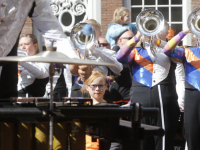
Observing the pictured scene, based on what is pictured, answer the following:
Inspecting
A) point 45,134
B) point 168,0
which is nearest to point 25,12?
point 45,134

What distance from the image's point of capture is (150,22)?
5.24m

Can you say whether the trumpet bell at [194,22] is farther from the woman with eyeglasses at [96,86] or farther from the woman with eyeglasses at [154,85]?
the woman with eyeglasses at [96,86]

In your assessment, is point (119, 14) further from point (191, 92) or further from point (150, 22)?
point (191, 92)

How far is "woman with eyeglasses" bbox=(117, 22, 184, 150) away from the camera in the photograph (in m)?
5.07

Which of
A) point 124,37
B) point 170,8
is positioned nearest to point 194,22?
point 124,37

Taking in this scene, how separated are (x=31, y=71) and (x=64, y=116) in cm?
269

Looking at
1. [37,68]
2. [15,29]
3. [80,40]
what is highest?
[15,29]

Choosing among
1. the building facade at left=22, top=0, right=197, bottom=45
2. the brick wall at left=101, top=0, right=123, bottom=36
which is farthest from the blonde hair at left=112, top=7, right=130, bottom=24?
the brick wall at left=101, top=0, right=123, bottom=36

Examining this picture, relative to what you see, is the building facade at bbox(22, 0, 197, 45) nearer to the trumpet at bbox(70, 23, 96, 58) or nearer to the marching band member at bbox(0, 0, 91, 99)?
the trumpet at bbox(70, 23, 96, 58)

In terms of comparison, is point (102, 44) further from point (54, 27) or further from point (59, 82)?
point (54, 27)

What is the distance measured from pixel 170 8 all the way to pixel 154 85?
571 cm

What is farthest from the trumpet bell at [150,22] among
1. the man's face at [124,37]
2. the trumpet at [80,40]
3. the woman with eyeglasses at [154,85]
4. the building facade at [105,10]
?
the building facade at [105,10]

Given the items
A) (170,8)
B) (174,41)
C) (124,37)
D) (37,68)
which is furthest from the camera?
(170,8)

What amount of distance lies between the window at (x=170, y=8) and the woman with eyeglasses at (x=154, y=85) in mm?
5201
